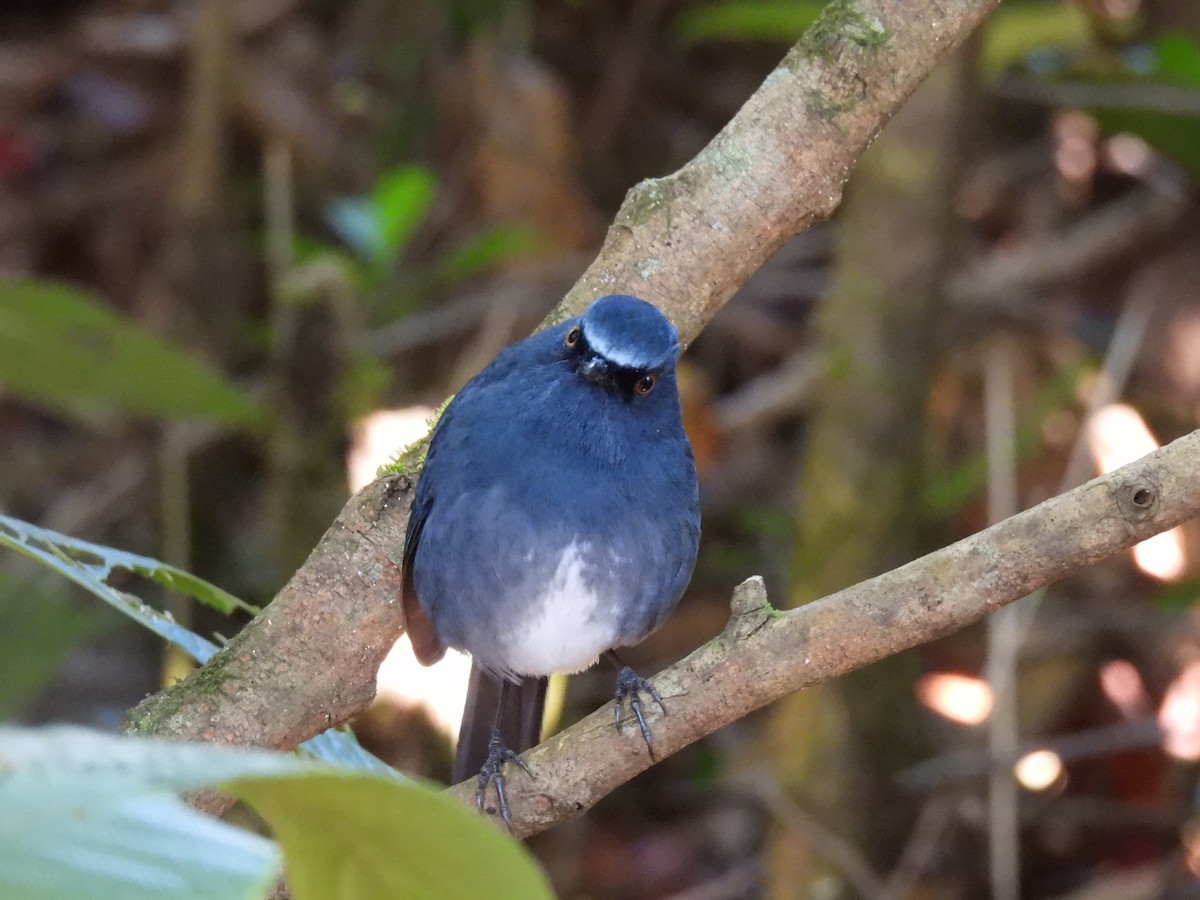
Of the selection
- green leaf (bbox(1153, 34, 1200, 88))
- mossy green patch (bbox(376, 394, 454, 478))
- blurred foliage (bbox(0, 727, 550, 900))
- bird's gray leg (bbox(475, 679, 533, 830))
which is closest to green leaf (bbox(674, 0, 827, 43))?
green leaf (bbox(1153, 34, 1200, 88))

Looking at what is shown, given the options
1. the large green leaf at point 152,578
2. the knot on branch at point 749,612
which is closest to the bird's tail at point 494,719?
the large green leaf at point 152,578

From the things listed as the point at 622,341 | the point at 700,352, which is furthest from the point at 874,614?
the point at 700,352

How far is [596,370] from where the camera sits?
239cm

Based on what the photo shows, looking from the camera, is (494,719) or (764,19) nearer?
(494,719)

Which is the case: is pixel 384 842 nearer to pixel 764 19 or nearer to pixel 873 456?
pixel 873 456

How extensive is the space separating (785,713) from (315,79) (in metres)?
3.76

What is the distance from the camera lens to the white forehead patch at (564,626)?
249 centimetres

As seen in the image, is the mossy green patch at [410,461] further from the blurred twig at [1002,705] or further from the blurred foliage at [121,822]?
the blurred twig at [1002,705]

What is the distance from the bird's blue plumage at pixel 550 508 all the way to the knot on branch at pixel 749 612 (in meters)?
0.65

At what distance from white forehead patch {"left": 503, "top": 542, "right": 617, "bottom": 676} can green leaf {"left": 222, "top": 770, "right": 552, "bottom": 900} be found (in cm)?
153

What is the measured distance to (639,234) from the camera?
2.34 meters

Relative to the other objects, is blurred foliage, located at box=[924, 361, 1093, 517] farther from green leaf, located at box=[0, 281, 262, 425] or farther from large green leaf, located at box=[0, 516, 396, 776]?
large green leaf, located at box=[0, 516, 396, 776]

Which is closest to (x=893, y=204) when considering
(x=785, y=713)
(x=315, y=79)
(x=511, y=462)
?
(x=785, y=713)

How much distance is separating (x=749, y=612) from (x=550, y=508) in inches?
28.0
